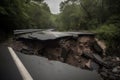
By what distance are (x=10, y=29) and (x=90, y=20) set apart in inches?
528

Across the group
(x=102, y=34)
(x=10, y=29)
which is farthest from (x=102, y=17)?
(x=10, y=29)

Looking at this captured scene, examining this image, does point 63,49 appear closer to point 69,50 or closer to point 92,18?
point 69,50

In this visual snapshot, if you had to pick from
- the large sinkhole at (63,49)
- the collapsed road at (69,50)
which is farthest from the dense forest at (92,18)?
the large sinkhole at (63,49)

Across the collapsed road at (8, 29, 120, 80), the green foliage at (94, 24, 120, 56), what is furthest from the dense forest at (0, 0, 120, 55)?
the collapsed road at (8, 29, 120, 80)

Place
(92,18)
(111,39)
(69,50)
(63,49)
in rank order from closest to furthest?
(63,49) < (69,50) < (111,39) < (92,18)

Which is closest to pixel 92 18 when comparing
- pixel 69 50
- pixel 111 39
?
pixel 111 39

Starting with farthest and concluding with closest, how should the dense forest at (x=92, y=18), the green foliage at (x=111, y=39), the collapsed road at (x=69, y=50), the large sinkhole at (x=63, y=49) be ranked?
1. the dense forest at (x=92, y=18)
2. the green foliage at (x=111, y=39)
3. the large sinkhole at (x=63, y=49)
4. the collapsed road at (x=69, y=50)

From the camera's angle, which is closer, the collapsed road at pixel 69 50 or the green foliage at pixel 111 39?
the collapsed road at pixel 69 50

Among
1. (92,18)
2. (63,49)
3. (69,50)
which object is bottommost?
(69,50)

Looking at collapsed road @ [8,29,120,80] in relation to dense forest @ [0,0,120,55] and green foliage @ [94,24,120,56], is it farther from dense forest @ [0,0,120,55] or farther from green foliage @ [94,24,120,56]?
dense forest @ [0,0,120,55]

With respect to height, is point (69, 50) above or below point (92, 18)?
below

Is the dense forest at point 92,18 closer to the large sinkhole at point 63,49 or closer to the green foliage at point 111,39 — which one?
the green foliage at point 111,39

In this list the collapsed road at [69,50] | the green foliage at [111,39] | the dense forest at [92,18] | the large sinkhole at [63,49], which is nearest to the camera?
the collapsed road at [69,50]

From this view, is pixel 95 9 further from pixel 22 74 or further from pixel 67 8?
pixel 22 74
